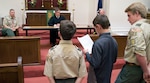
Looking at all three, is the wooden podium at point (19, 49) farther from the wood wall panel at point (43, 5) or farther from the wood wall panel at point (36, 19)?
the wood wall panel at point (43, 5)

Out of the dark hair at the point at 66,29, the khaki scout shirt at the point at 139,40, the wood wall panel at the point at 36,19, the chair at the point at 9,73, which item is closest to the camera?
the dark hair at the point at 66,29

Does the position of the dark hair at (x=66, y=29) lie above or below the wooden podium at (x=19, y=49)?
above

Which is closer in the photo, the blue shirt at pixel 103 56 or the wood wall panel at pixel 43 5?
the blue shirt at pixel 103 56

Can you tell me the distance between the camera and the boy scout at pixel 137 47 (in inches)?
75.2

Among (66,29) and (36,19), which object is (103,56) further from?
(36,19)

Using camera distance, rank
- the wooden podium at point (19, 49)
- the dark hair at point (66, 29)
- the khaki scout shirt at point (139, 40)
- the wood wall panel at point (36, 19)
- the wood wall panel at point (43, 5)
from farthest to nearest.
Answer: the wood wall panel at point (43, 5)
the wood wall panel at point (36, 19)
the wooden podium at point (19, 49)
the khaki scout shirt at point (139, 40)
the dark hair at point (66, 29)

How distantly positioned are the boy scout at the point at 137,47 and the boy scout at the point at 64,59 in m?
0.50

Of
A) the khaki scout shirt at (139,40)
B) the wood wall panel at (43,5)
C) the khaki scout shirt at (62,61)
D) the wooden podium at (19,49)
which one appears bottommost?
the wooden podium at (19,49)

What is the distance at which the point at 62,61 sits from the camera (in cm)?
182

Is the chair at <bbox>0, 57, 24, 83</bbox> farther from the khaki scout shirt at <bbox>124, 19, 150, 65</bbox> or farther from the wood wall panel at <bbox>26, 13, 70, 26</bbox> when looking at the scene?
the wood wall panel at <bbox>26, 13, 70, 26</bbox>

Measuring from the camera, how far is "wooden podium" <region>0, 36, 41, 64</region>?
423cm

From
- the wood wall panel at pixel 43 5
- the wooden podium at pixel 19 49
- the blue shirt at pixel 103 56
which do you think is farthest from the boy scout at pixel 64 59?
the wood wall panel at pixel 43 5

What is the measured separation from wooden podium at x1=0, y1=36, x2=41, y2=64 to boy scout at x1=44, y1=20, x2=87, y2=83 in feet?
8.48

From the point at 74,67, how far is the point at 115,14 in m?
6.35
